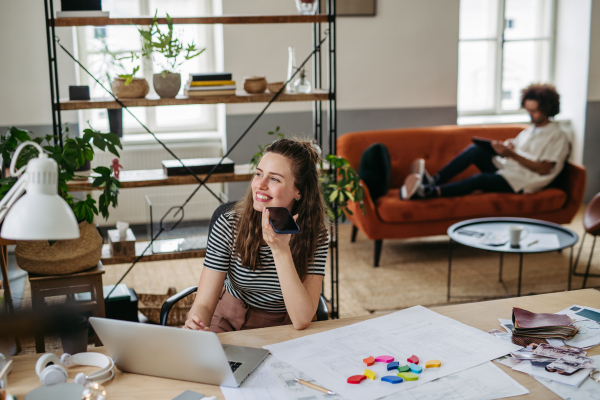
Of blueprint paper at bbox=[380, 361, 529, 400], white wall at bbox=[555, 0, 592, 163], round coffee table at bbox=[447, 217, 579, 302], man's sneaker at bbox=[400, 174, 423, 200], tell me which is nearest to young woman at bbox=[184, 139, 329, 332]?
blueprint paper at bbox=[380, 361, 529, 400]

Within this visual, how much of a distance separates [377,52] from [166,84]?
2.72 metres

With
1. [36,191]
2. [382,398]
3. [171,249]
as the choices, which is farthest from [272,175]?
[171,249]

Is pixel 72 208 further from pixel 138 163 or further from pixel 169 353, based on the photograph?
pixel 138 163

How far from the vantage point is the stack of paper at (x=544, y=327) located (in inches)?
52.7

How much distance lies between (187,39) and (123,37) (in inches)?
22.6

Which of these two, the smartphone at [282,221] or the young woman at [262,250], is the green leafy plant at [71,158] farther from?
the smartphone at [282,221]

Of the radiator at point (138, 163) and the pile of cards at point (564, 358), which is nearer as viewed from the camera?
the pile of cards at point (564, 358)

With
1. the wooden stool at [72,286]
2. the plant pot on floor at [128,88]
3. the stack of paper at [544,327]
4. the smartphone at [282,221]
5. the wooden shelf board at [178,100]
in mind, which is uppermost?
the plant pot on floor at [128,88]

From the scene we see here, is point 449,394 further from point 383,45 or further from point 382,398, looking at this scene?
point 383,45

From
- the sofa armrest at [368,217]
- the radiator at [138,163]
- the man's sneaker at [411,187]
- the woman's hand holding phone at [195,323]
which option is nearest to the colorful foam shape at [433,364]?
the woman's hand holding phone at [195,323]

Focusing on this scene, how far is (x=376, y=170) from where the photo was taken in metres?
3.93

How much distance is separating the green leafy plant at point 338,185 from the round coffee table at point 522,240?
2.14ft

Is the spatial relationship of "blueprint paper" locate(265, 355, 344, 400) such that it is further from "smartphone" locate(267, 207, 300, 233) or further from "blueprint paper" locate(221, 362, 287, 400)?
"smartphone" locate(267, 207, 300, 233)

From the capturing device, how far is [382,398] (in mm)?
1101
